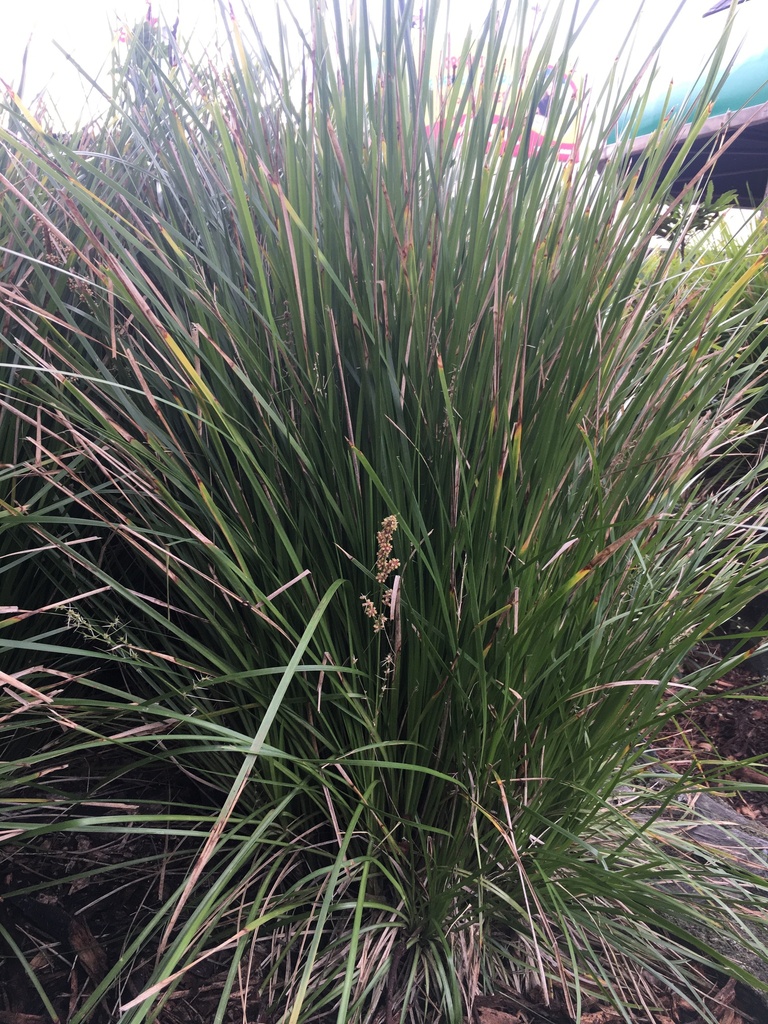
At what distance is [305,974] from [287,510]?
1.69ft

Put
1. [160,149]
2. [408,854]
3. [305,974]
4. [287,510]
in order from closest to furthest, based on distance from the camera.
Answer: [305,974] → [287,510] → [408,854] → [160,149]

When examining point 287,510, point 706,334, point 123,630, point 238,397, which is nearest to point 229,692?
point 123,630

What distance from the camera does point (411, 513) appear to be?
0.94 m

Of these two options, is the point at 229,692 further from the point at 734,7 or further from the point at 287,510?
the point at 734,7

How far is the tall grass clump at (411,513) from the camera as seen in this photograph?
2.90 feet

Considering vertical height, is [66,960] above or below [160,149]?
below

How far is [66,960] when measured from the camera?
102cm

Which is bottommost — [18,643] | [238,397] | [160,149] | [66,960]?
[66,960]

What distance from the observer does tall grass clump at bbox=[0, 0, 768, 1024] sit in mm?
885

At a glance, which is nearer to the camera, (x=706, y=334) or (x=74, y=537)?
(x=706, y=334)

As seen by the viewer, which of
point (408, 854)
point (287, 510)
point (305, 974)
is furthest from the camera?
point (408, 854)

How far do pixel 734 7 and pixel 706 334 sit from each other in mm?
410

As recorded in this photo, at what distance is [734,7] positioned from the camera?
3.09 ft

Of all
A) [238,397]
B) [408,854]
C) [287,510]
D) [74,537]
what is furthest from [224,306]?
[408,854]
